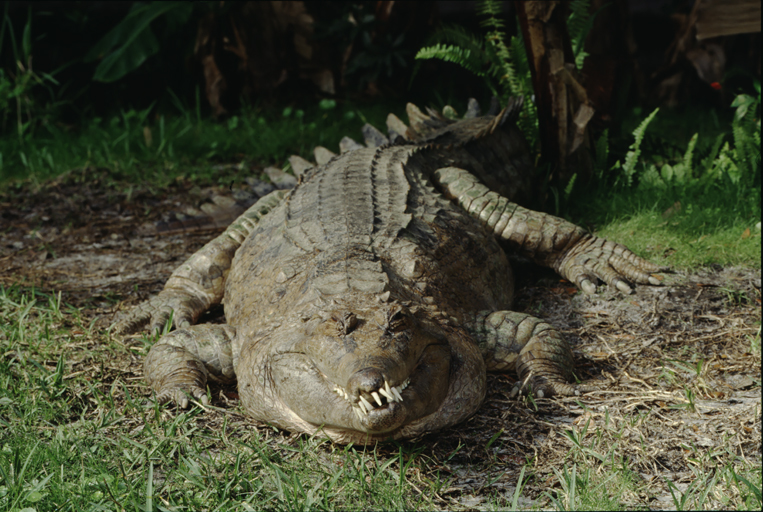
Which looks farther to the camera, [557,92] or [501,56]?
[501,56]

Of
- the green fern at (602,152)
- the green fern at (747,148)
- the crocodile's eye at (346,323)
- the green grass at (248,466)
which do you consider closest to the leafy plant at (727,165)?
the green fern at (747,148)

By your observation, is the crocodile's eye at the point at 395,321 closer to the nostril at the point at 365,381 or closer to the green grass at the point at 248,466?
the nostril at the point at 365,381

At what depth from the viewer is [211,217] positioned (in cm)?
516

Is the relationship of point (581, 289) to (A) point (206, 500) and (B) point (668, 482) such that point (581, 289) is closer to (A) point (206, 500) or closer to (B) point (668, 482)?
(B) point (668, 482)

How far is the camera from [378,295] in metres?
2.65

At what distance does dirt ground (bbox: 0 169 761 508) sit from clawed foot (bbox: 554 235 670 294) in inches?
2.8

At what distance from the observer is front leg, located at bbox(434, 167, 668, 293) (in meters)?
3.93

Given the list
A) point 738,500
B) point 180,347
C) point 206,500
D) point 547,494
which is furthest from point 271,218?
point 738,500

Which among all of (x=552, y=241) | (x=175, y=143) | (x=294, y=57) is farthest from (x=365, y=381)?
(x=294, y=57)

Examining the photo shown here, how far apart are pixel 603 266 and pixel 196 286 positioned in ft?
A: 8.12

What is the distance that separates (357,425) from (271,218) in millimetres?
1819

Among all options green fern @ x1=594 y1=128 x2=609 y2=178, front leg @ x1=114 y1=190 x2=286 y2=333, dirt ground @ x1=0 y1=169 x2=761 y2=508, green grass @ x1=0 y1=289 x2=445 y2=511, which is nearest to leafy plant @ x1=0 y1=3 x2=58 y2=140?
dirt ground @ x1=0 y1=169 x2=761 y2=508

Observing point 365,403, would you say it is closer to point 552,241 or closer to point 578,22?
point 552,241

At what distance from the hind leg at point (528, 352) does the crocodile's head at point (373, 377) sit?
36 centimetres
